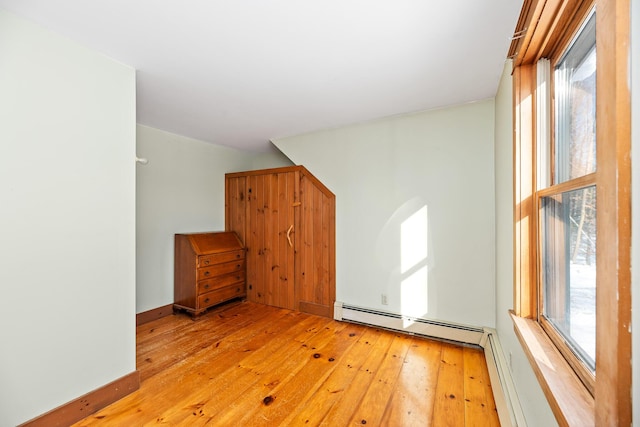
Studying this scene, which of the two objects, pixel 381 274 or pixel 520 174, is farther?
pixel 381 274

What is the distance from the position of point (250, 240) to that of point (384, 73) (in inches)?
101

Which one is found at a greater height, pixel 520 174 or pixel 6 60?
pixel 6 60

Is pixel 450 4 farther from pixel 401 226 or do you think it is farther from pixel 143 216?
pixel 143 216

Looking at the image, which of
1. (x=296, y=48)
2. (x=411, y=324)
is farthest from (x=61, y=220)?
(x=411, y=324)

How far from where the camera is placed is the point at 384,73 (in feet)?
5.75

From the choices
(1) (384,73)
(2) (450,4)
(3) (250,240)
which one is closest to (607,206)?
(2) (450,4)

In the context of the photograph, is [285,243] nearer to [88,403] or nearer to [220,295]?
[220,295]

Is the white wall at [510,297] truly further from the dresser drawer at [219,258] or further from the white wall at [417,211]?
the dresser drawer at [219,258]

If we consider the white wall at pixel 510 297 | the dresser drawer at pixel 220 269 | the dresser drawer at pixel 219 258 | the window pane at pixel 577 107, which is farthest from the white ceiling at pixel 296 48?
the dresser drawer at pixel 220 269

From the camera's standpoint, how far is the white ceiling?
120cm

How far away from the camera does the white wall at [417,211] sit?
223cm

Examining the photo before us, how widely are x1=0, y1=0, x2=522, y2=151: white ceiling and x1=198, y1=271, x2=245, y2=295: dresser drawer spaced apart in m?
1.86

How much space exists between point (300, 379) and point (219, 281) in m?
1.75

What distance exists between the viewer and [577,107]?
0.91 meters
